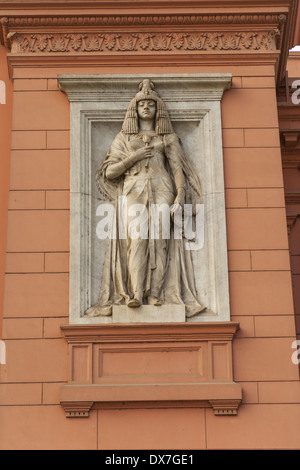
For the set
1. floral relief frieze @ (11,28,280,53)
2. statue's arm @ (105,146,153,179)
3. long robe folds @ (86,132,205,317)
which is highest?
floral relief frieze @ (11,28,280,53)

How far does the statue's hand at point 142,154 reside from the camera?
11.2 meters

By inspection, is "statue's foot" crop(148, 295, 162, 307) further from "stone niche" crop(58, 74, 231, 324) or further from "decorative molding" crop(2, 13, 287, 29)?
"decorative molding" crop(2, 13, 287, 29)

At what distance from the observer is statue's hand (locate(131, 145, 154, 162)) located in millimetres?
11250

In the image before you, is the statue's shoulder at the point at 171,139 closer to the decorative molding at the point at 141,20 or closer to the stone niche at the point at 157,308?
the stone niche at the point at 157,308

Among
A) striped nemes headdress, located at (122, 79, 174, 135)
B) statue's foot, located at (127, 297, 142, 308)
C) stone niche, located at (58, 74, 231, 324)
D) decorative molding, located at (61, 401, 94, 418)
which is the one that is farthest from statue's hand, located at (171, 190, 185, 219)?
decorative molding, located at (61, 401, 94, 418)

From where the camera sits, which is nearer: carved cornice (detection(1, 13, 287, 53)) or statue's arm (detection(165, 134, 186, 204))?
statue's arm (detection(165, 134, 186, 204))

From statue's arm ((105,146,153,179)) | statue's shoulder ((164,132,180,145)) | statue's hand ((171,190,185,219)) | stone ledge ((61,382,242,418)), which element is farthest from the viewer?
statue's shoulder ((164,132,180,145))

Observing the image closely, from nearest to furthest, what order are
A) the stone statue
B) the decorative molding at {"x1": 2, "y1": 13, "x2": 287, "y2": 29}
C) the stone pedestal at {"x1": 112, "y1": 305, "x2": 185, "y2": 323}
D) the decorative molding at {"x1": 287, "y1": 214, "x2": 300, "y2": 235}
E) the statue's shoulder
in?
the stone pedestal at {"x1": 112, "y1": 305, "x2": 185, "y2": 323}, the stone statue, the statue's shoulder, the decorative molding at {"x1": 2, "y1": 13, "x2": 287, "y2": 29}, the decorative molding at {"x1": 287, "y1": 214, "x2": 300, "y2": 235}

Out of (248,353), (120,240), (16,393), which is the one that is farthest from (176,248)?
(16,393)

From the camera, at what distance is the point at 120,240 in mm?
11055

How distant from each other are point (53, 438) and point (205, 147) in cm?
379

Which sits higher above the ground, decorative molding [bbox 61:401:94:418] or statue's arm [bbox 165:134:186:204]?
statue's arm [bbox 165:134:186:204]

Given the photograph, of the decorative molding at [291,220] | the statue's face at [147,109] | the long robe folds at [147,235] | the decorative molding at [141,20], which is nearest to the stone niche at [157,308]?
the long robe folds at [147,235]

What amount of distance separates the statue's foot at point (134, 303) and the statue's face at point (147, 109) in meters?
2.23
